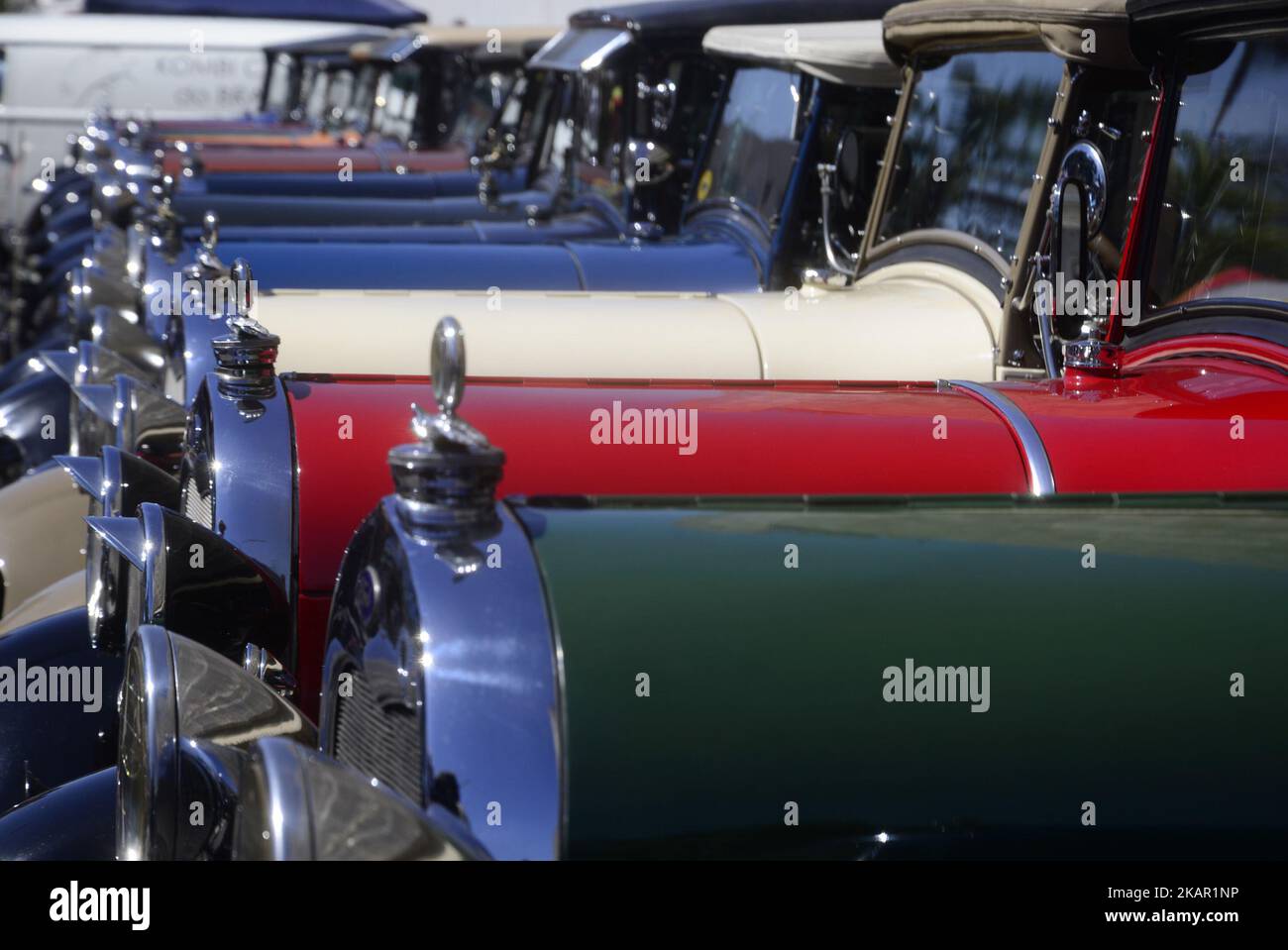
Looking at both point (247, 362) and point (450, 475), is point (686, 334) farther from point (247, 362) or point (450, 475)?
point (450, 475)

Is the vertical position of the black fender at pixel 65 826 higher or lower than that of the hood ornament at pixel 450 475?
lower

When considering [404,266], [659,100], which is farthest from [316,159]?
[404,266]

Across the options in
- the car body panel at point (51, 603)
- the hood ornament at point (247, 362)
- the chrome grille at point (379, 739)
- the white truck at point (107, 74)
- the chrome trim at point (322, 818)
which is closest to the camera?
the chrome trim at point (322, 818)

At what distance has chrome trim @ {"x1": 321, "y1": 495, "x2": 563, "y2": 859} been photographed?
1.63m

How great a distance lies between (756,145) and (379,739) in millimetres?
3709

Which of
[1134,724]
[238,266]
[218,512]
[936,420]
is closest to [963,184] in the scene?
[936,420]

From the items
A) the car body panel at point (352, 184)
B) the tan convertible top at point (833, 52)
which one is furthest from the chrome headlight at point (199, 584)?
the car body panel at point (352, 184)

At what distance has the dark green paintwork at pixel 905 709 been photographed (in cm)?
163

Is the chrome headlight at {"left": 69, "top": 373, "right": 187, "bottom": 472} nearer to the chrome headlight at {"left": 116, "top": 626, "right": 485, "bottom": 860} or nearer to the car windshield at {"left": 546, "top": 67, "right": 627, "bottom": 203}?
the chrome headlight at {"left": 116, "top": 626, "right": 485, "bottom": 860}

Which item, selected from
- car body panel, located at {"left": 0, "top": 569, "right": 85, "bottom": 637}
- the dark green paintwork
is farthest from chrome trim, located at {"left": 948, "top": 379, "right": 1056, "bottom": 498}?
car body panel, located at {"left": 0, "top": 569, "right": 85, "bottom": 637}

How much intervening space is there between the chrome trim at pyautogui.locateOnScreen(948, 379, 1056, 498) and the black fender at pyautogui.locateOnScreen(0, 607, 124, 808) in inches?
62.6

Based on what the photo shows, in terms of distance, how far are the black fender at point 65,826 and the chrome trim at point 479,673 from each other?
742mm

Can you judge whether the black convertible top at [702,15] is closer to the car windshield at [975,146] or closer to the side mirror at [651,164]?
the side mirror at [651,164]
